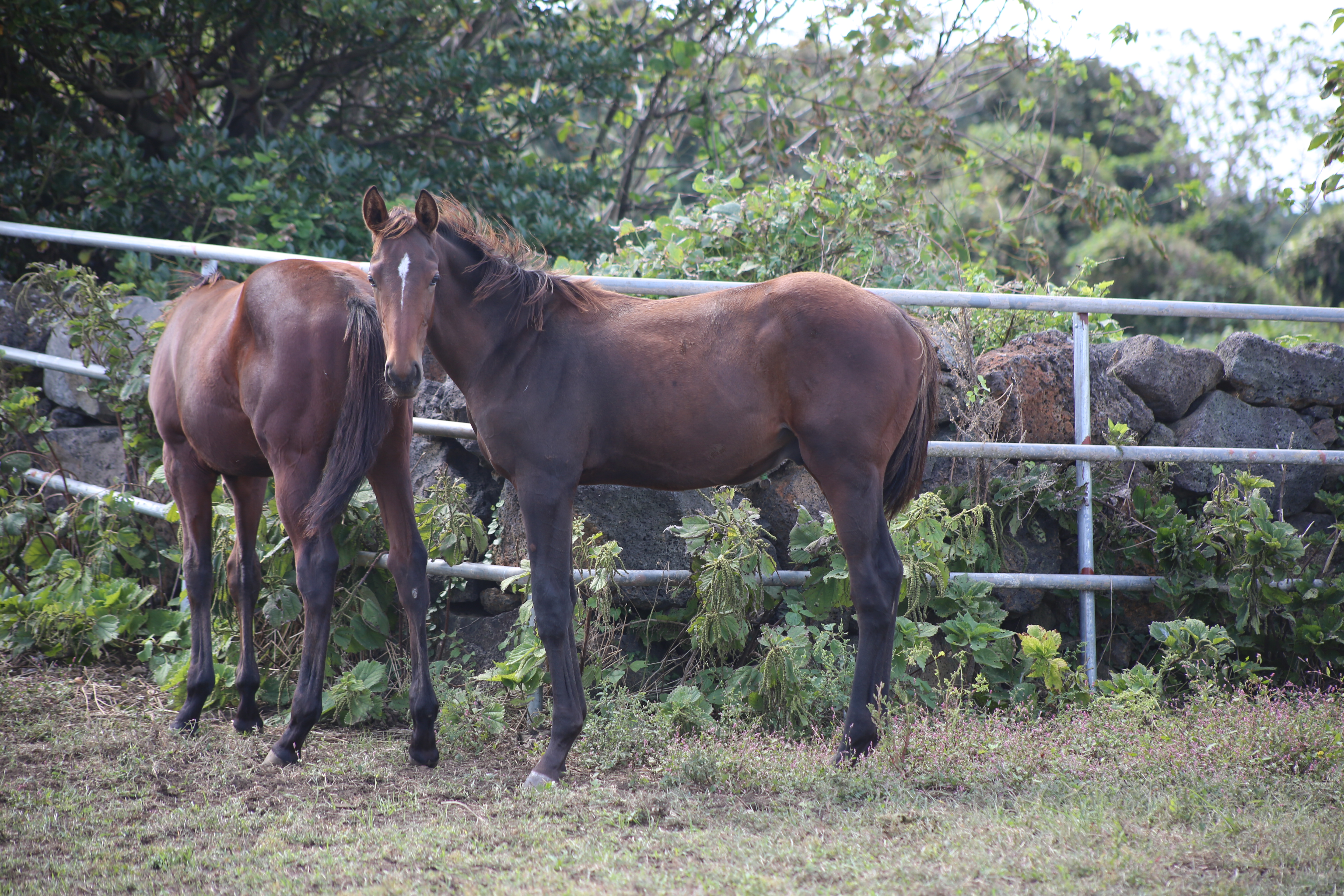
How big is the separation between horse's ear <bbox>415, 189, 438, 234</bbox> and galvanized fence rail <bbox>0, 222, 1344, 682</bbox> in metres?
0.75

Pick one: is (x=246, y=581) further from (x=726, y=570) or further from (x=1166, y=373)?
(x=1166, y=373)

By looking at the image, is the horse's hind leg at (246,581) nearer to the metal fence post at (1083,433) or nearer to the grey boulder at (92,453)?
the grey boulder at (92,453)

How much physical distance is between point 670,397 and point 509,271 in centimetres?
82

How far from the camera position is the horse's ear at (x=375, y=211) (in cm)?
357

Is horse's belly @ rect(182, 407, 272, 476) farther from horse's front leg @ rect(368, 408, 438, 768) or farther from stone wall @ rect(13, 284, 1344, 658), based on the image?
stone wall @ rect(13, 284, 1344, 658)

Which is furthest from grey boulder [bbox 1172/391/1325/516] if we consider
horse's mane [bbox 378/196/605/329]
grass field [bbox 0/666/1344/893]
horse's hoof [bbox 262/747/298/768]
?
horse's hoof [bbox 262/747/298/768]

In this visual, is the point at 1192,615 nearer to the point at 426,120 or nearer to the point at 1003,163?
the point at 1003,163

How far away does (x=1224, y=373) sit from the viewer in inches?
202

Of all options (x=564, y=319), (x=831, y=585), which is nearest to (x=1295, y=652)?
(x=831, y=585)

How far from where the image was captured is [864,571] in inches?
143

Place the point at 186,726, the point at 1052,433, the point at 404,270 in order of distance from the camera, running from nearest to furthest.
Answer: the point at 404,270 < the point at 186,726 < the point at 1052,433

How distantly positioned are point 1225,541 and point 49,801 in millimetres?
4898

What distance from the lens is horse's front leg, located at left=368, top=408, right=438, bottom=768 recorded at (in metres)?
3.92

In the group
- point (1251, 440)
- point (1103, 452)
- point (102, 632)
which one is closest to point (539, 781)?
point (102, 632)
